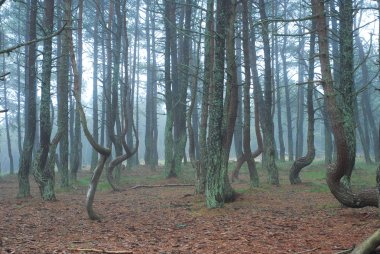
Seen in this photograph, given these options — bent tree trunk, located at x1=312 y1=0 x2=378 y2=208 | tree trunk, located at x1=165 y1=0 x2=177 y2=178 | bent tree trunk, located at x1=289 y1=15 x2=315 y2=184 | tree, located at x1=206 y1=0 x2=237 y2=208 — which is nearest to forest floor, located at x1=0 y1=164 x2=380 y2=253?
bent tree trunk, located at x1=312 y1=0 x2=378 y2=208

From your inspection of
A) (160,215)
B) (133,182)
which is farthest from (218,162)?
(133,182)

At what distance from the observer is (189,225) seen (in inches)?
342

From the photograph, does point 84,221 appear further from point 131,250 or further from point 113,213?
point 131,250

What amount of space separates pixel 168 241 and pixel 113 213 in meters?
4.20

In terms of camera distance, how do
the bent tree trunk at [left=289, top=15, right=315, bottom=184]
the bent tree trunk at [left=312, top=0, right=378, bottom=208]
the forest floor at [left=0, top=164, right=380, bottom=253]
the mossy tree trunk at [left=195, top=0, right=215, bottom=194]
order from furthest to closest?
the bent tree trunk at [left=289, top=15, right=315, bottom=184] → the mossy tree trunk at [left=195, top=0, right=215, bottom=194] → the bent tree trunk at [left=312, top=0, right=378, bottom=208] → the forest floor at [left=0, top=164, right=380, bottom=253]

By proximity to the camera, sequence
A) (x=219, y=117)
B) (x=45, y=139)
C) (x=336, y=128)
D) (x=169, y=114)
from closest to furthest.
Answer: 1. (x=336, y=128)
2. (x=219, y=117)
3. (x=45, y=139)
4. (x=169, y=114)

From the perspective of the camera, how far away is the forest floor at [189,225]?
636cm

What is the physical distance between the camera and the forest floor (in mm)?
6359

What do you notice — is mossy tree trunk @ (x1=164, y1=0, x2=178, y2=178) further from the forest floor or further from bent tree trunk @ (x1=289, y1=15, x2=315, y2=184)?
bent tree trunk @ (x1=289, y1=15, x2=315, y2=184)

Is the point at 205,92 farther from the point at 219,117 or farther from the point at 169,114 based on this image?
the point at 169,114

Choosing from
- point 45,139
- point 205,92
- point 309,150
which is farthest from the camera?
point 309,150

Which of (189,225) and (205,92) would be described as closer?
(189,225)

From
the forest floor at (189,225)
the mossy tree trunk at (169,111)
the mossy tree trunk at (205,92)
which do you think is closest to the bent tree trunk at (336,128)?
the forest floor at (189,225)

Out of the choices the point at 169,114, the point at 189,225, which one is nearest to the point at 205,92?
the point at 189,225
